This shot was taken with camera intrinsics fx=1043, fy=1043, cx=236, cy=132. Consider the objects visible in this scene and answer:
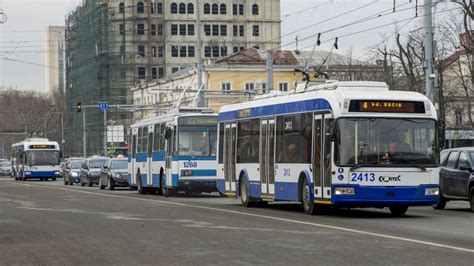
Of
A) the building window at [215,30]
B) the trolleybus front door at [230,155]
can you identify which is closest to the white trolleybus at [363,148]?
the trolleybus front door at [230,155]

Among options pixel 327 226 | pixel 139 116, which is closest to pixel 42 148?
pixel 139 116

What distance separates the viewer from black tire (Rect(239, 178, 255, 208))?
2696cm

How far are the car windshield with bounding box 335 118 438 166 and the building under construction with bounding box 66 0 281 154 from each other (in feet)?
285

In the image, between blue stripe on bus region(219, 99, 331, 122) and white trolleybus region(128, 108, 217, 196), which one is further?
white trolleybus region(128, 108, 217, 196)

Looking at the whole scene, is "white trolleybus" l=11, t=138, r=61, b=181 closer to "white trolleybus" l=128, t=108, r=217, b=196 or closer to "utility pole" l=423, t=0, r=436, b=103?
"white trolleybus" l=128, t=108, r=217, b=196

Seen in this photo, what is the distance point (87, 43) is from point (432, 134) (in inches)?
3994

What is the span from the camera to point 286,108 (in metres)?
24.4

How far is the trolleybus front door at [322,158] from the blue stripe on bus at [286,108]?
0.77 ft

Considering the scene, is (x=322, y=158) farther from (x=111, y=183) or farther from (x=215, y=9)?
(x=215, y=9)

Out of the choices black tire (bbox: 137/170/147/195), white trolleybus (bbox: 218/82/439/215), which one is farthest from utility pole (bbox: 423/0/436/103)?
white trolleybus (bbox: 218/82/439/215)

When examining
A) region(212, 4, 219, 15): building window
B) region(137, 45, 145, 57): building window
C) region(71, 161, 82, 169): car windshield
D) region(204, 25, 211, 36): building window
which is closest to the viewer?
region(71, 161, 82, 169): car windshield

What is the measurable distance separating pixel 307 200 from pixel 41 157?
5216 cm

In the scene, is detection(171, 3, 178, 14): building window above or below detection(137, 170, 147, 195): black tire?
above

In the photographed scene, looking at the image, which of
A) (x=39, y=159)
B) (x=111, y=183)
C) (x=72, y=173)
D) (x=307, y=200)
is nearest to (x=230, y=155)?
(x=307, y=200)
